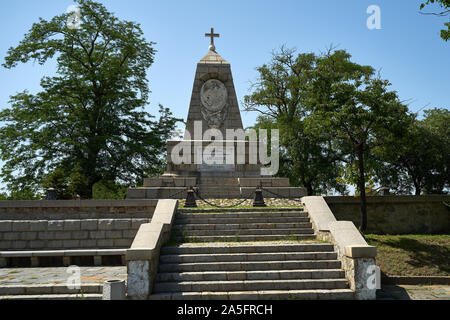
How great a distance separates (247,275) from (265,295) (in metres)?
0.72

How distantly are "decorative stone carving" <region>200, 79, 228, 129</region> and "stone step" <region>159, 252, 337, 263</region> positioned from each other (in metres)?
9.26

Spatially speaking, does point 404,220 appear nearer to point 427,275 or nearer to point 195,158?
point 427,275

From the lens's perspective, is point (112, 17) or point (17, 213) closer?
point (17, 213)

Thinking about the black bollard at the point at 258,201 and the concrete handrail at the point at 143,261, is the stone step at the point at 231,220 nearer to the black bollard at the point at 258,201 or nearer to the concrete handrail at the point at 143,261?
the black bollard at the point at 258,201

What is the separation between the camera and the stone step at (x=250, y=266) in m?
7.66

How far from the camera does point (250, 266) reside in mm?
7699

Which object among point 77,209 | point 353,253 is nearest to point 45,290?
point 77,209

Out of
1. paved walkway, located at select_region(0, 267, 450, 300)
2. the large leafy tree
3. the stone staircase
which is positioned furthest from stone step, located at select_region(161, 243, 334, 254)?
the large leafy tree

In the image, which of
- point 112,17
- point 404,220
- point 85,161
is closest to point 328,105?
point 404,220

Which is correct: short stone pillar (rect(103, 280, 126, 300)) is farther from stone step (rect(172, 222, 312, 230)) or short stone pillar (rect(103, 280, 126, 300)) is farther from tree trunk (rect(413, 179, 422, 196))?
tree trunk (rect(413, 179, 422, 196))

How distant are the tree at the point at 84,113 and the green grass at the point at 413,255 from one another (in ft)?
47.8

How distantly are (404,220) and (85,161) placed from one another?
1605 centimetres

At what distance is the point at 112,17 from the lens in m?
21.5

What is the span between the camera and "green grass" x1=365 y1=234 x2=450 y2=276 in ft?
29.3
